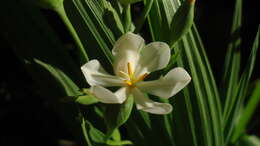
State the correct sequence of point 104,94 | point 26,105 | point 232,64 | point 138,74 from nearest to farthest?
1. point 104,94
2. point 138,74
3. point 232,64
4. point 26,105

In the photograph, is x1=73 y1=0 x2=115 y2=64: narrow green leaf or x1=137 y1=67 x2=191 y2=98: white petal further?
x1=73 y1=0 x2=115 y2=64: narrow green leaf

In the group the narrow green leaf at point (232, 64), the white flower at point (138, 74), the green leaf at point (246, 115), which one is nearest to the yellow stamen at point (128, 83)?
the white flower at point (138, 74)

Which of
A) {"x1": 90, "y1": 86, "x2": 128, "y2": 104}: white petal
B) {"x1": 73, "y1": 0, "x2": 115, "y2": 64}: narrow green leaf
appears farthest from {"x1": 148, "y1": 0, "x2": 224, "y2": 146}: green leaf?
{"x1": 90, "y1": 86, "x2": 128, "y2": 104}: white petal

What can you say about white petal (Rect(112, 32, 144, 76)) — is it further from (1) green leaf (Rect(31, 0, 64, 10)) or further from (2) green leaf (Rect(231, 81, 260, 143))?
(2) green leaf (Rect(231, 81, 260, 143))

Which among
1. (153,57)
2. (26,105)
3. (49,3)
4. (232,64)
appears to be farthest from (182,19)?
(26,105)

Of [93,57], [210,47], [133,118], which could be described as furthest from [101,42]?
[210,47]

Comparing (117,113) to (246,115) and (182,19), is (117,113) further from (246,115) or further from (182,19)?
(246,115)

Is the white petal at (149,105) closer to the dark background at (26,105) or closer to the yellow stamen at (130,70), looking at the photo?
the yellow stamen at (130,70)

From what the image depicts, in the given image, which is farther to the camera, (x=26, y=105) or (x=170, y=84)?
(x=26, y=105)
